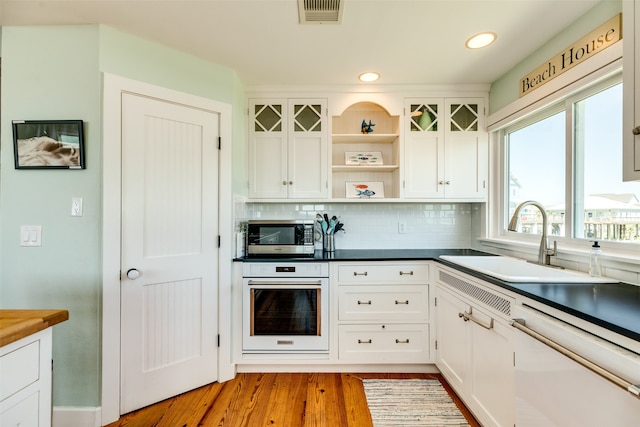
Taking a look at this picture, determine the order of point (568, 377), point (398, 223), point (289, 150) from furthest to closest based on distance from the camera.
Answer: point (398, 223), point (289, 150), point (568, 377)

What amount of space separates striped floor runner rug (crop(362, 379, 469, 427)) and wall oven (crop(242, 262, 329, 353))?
1.57 feet

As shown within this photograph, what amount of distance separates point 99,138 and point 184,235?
0.77 m

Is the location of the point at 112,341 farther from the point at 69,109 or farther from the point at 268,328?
the point at 69,109

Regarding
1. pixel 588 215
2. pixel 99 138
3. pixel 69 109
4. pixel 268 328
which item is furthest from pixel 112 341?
pixel 588 215


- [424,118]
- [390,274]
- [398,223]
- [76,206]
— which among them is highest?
[424,118]

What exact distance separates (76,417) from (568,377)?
8.27ft

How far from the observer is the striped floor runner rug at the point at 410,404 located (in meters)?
1.74

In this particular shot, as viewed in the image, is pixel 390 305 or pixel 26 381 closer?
pixel 26 381

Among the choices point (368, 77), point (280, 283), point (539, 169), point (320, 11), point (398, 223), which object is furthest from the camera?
point (398, 223)

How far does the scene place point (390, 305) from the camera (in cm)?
223

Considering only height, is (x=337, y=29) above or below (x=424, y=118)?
above

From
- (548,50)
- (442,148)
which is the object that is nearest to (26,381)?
(442,148)

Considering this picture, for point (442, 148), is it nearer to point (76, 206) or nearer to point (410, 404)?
point (410, 404)

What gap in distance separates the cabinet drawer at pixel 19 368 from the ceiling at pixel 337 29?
169 centimetres
